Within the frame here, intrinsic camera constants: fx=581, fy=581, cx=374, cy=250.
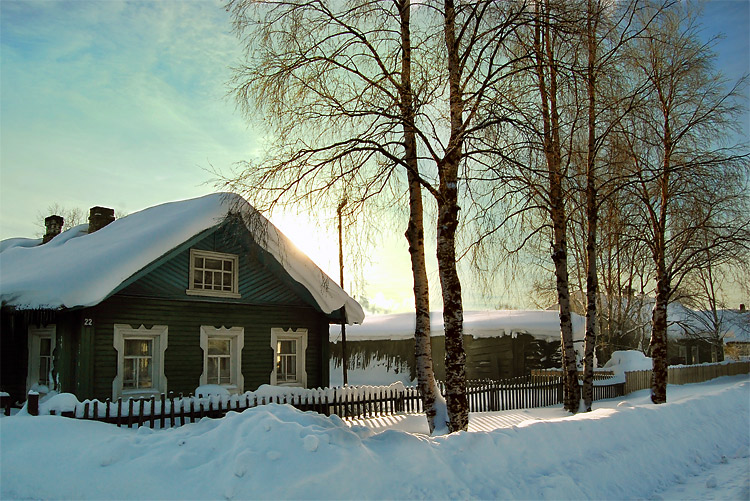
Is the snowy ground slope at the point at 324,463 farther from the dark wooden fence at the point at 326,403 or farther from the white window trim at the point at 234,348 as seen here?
the white window trim at the point at 234,348

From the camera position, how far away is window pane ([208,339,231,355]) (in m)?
17.0

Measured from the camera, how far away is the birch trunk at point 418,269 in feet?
42.6

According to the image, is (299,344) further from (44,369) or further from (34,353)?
(34,353)

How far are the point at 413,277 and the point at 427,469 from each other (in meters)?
6.87

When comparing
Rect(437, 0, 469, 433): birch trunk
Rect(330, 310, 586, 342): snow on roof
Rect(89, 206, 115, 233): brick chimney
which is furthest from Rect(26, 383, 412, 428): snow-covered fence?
Rect(330, 310, 586, 342): snow on roof

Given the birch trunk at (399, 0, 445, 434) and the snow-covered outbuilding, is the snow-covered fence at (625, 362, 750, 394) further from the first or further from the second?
the birch trunk at (399, 0, 445, 434)

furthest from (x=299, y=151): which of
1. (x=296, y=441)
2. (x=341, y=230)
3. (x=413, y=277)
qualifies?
(x=296, y=441)

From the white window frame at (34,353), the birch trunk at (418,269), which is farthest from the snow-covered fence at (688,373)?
the white window frame at (34,353)

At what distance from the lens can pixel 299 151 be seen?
10586 millimetres

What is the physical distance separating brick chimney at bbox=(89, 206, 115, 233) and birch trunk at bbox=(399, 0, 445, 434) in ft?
40.9

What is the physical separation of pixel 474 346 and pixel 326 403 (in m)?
17.6

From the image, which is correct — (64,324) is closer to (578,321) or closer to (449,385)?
(449,385)

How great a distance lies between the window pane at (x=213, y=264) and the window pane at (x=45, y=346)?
4734 millimetres

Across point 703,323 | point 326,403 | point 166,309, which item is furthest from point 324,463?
point 703,323
